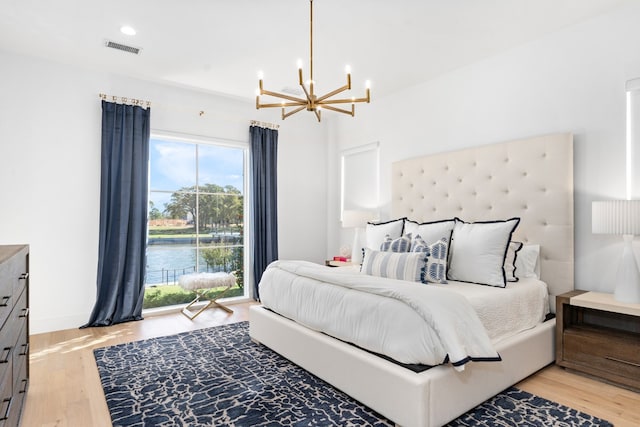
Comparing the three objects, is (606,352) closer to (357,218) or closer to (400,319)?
(400,319)

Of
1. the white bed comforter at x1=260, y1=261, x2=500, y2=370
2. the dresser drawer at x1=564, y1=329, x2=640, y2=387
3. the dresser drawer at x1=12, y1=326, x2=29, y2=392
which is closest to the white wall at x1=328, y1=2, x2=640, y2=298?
the dresser drawer at x1=564, y1=329, x2=640, y2=387

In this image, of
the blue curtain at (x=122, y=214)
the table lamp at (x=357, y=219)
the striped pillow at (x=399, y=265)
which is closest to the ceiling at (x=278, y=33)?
the blue curtain at (x=122, y=214)

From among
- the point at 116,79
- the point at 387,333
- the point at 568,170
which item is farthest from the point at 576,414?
the point at 116,79

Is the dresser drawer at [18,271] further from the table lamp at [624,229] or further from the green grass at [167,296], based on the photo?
the table lamp at [624,229]

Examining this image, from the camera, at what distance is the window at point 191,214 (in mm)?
4570

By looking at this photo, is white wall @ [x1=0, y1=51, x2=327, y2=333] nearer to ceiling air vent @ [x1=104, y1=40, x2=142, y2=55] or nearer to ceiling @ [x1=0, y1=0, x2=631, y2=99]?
ceiling @ [x1=0, y1=0, x2=631, y2=99]

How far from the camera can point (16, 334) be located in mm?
1877

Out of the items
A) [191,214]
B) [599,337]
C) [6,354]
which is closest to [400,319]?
[599,337]

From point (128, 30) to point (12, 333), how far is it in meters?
2.48

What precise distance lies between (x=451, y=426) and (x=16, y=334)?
2.30m

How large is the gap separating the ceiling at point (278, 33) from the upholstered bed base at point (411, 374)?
7.75 ft

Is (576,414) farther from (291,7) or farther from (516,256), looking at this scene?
(291,7)

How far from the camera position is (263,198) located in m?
5.00

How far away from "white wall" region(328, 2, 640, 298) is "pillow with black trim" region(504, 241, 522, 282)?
1.53ft
